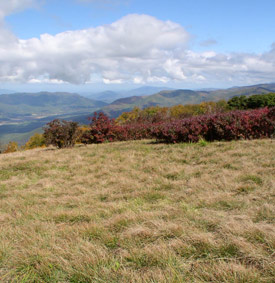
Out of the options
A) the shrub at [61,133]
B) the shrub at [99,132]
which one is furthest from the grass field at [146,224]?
the shrub at [99,132]

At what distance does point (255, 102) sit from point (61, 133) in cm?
4166

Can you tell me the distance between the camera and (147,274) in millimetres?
2061

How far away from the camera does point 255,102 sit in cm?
4394

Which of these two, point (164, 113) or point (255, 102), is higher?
point (255, 102)

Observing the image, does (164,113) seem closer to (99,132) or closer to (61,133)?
(99,132)

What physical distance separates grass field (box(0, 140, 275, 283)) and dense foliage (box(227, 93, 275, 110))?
42.0 m

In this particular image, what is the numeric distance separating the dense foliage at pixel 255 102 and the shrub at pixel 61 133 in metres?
38.5

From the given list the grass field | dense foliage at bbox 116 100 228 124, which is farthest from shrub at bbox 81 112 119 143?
the grass field

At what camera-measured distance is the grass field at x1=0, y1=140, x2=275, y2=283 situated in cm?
216

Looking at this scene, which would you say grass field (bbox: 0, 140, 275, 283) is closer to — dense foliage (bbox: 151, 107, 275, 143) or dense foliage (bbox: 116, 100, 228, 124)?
dense foliage (bbox: 151, 107, 275, 143)

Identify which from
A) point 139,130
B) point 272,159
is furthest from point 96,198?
point 139,130

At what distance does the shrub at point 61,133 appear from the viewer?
1211 centimetres

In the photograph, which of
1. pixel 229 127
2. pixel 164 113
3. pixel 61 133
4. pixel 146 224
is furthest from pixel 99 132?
pixel 164 113

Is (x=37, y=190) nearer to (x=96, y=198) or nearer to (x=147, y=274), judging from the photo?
(x=96, y=198)
